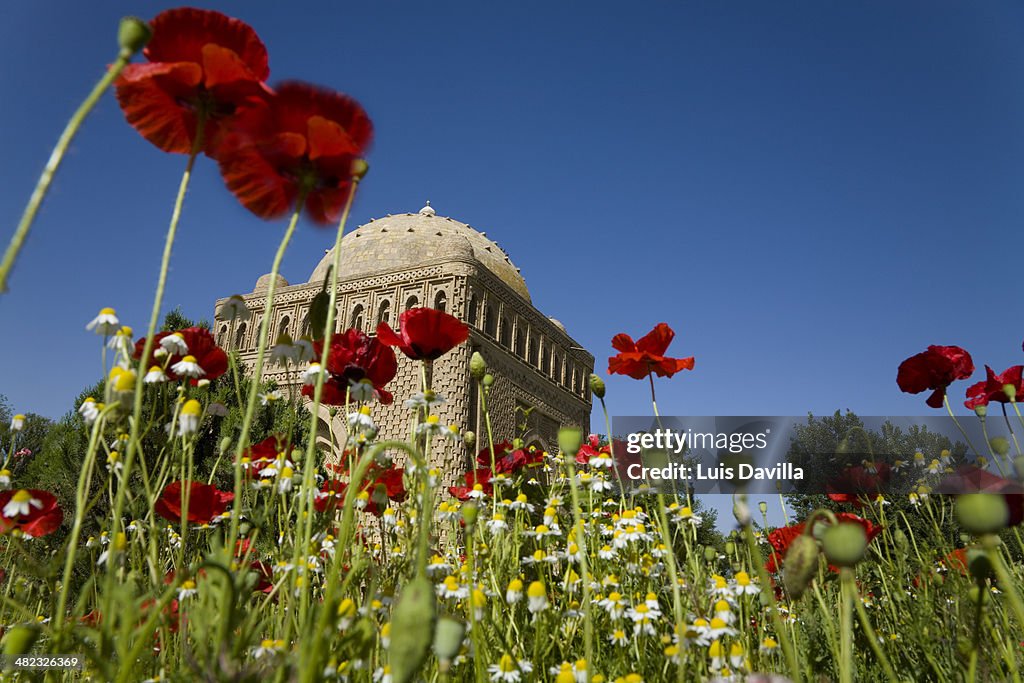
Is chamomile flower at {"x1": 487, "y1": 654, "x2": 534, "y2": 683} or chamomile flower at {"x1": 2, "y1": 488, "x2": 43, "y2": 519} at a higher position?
chamomile flower at {"x1": 2, "y1": 488, "x2": 43, "y2": 519}

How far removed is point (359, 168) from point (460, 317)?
43.2 feet

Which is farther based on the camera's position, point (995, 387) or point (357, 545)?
point (995, 387)

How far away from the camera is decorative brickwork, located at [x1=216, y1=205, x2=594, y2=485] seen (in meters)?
13.7

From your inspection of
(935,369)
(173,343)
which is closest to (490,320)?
(935,369)

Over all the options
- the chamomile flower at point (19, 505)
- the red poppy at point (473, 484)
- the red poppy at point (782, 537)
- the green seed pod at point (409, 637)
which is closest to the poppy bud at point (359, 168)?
the green seed pod at point (409, 637)

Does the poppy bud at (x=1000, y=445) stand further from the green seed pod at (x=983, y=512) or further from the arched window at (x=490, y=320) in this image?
the arched window at (x=490, y=320)

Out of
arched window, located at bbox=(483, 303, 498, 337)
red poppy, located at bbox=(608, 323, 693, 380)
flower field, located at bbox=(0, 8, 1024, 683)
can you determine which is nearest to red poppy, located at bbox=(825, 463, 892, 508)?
flower field, located at bbox=(0, 8, 1024, 683)

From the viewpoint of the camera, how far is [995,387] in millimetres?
2527

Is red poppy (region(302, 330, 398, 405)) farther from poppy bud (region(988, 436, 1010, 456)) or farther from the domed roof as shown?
the domed roof

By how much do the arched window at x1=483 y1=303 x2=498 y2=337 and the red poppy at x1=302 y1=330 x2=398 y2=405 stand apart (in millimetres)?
13329

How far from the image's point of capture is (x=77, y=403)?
965cm

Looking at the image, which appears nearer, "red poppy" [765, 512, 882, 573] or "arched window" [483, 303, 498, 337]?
"red poppy" [765, 512, 882, 573]

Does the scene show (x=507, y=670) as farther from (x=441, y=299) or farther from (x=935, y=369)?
(x=441, y=299)

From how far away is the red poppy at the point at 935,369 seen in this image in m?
2.53
